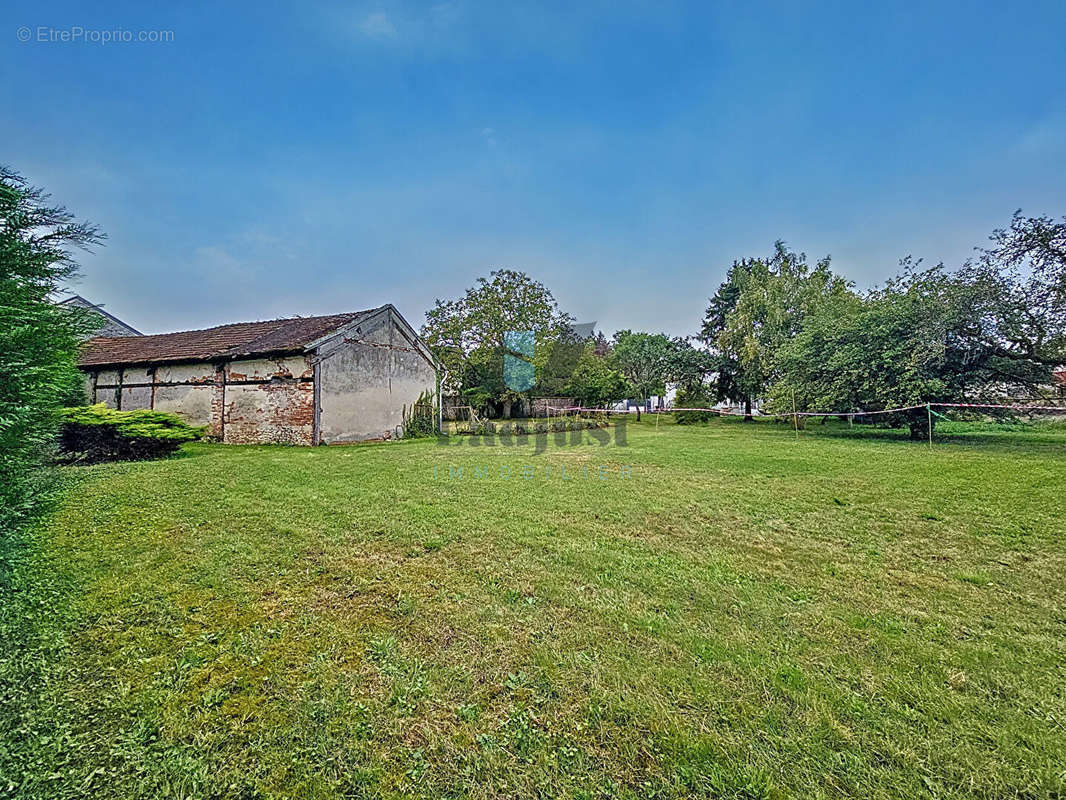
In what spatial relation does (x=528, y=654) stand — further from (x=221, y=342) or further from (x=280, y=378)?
(x=221, y=342)

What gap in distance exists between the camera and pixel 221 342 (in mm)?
14086

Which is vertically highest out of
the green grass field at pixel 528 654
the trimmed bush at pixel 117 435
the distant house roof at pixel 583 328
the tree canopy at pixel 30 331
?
the distant house roof at pixel 583 328

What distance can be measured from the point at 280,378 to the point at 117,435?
13.8ft

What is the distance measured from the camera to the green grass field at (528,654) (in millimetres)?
1507

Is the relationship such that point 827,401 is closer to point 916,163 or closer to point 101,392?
point 916,163

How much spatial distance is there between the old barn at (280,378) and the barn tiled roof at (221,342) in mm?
56

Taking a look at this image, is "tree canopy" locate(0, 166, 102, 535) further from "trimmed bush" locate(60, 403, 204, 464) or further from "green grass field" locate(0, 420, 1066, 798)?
"trimmed bush" locate(60, 403, 204, 464)

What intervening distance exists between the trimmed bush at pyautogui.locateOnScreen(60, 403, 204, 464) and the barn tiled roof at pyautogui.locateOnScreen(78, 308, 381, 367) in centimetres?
379

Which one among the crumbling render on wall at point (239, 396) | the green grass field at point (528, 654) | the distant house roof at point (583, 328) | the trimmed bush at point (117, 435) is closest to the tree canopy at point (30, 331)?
the green grass field at point (528, 654)

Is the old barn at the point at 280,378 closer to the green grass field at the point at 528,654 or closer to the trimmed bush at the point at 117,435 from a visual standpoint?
the trimmed bush at the point at 117,435

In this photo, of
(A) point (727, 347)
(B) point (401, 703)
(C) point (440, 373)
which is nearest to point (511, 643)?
(B) point (401, 703)

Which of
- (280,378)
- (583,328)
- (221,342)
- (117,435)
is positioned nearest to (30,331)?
(117,435)

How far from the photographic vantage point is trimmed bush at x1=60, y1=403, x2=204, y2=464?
7.89m

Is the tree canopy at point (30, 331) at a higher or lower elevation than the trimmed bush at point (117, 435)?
higher
